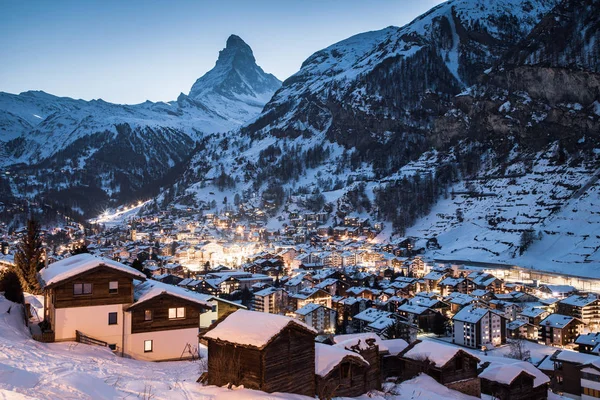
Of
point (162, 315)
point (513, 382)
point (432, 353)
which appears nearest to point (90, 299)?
point (162, 315)

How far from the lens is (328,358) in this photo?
562 inches

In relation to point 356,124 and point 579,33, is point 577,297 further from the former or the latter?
point 356,124

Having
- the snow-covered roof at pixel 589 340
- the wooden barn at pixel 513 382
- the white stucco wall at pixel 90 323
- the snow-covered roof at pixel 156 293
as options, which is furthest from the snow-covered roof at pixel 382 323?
the white stucco wall at pixel 90 323

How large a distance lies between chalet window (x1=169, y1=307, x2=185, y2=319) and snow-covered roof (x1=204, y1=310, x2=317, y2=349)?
225 inches

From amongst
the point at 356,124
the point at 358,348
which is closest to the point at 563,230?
the point at 358,348

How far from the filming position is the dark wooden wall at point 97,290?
55.9 ft

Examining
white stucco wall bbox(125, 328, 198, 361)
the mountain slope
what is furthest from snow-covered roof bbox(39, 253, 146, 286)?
the mountain slope

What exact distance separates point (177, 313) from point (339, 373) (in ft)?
23.0

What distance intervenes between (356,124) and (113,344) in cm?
14438

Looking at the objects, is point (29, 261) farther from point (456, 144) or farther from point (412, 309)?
point (456, 144)

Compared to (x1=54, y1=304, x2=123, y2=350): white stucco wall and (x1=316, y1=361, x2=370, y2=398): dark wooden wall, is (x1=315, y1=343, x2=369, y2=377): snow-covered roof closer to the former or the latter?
(x1=316, y1=361, x2=370, y2=398): dark wooden wall

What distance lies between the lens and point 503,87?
386 feet

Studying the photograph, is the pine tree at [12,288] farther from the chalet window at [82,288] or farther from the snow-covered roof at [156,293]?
the snow-covered roof at [156,293]

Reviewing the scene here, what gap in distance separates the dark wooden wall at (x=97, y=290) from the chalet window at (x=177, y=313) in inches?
61.1
